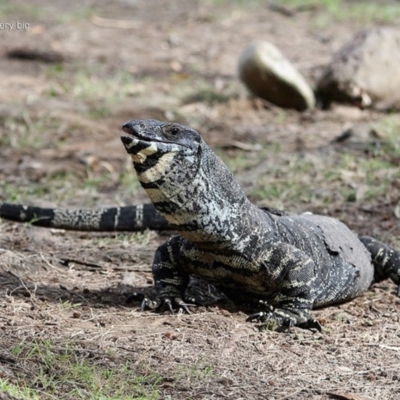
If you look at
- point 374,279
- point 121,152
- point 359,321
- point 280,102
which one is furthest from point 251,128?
A: point 359,321

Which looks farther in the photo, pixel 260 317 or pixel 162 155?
pixel 260 317

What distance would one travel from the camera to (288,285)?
20.4ft

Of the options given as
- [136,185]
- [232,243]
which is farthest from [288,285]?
[136,185]

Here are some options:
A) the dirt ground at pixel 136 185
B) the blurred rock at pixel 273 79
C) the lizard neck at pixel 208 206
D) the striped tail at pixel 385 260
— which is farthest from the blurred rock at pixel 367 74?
the lizard neck at pixel 208 206

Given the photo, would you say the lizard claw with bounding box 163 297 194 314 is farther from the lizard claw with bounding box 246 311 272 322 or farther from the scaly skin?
the lizard claw with bounding box 246 311 272 322

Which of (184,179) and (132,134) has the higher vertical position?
(132,134)

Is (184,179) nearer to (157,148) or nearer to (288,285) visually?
(157,148)

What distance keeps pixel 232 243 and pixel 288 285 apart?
0.50 metres

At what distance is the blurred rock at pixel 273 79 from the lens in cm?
1300

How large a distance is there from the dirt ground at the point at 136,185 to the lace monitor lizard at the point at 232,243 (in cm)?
20

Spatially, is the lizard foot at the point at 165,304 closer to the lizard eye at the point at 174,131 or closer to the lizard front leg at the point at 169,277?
the lizard front leg at the point at 169,277

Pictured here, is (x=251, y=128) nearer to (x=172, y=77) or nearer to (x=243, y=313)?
(x=172, y=77)

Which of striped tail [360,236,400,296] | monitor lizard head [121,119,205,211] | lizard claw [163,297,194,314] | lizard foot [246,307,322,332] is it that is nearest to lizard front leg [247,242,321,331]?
lizard foot [246,307,322,332]

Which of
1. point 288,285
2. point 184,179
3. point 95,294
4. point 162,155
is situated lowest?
point 95,294
